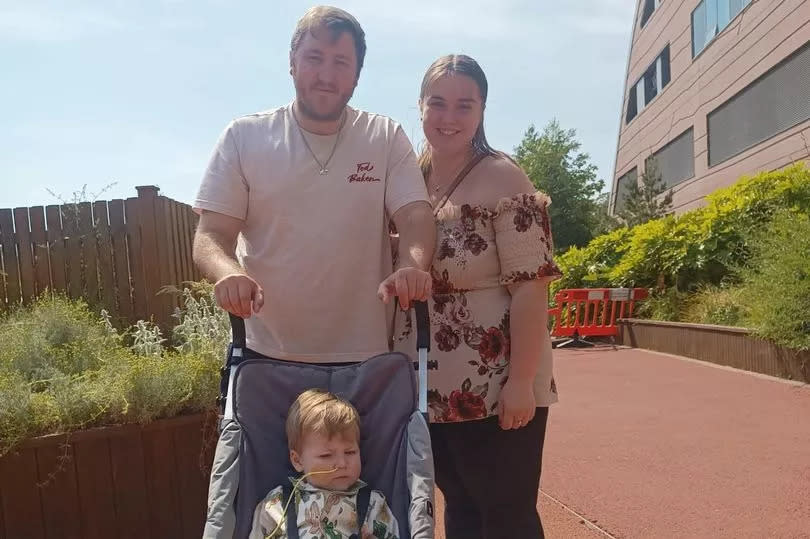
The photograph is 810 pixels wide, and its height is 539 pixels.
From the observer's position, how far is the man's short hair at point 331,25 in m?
2.34

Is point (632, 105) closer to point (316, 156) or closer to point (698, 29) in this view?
point (698, 29)

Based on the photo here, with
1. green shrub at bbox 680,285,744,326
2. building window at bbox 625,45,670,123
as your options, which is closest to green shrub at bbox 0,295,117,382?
green shrub at bbox 680,285,744,326

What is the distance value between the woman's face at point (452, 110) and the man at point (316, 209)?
14 centimetres

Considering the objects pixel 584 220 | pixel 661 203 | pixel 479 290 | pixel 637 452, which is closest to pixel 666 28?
pixel 661 203

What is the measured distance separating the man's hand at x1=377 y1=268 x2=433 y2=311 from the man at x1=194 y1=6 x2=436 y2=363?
6.3 inches

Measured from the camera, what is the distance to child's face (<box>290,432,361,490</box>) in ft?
6.91

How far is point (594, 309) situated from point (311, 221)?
11.4 metres

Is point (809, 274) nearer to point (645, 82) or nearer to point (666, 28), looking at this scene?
point (666, 28)

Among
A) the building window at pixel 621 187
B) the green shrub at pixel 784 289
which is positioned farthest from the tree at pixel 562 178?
the green shrub at pixel 784 289

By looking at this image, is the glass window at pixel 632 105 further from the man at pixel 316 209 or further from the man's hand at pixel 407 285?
the man's hand at pixel 407 285

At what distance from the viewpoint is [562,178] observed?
1715 inches

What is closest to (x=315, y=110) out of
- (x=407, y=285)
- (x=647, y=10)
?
(x=407, y=285)

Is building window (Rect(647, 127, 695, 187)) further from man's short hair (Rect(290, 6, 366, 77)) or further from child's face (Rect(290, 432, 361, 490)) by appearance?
child's face (Rect(290, 432, 361, 490))

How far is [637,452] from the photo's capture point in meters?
5.29
